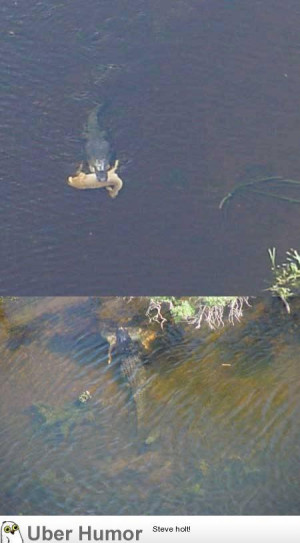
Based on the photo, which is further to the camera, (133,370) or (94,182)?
(133,370)

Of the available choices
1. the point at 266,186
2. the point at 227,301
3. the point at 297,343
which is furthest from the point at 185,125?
the point at 297,343

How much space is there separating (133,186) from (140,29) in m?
0.78

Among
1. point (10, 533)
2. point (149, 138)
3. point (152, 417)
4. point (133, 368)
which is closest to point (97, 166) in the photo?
point (149, 138)

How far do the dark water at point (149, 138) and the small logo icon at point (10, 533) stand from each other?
102 centimetres

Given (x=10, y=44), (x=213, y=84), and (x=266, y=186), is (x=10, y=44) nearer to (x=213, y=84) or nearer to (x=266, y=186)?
(x=213, y=84)

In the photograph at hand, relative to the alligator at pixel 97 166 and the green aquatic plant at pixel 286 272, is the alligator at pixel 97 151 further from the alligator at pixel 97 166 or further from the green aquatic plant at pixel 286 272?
the green aquatic plant at pixel 286 272

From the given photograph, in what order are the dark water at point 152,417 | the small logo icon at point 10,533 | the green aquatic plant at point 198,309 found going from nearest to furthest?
the small logo icon at point 10,533, the dark water at point 152,417, the green aquatic plant at point 198,309

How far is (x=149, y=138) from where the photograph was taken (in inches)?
147

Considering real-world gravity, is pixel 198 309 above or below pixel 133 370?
above

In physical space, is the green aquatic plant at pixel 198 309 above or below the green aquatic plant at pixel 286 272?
below

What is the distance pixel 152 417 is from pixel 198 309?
55cm

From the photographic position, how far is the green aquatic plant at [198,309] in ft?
12.3

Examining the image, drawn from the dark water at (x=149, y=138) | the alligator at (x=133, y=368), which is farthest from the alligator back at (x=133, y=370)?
the dark water at (x=149, y=138)

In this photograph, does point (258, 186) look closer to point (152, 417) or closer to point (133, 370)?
point (133, 370)
